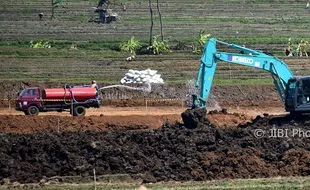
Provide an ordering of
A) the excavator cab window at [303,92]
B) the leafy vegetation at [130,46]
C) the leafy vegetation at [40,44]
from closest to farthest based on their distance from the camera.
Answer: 1. the excavator cab window at [303,92]
2. the leafy vegetation at [130,46]
3. the leafy vegetation at [40,44]

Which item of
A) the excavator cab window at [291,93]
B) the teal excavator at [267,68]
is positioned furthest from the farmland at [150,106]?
the teal excavator at [267,68]

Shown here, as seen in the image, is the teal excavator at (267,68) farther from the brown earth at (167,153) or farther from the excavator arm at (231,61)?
the brown earth at (167,153)

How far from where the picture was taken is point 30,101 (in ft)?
133

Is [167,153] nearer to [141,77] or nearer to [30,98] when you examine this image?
[30,98]

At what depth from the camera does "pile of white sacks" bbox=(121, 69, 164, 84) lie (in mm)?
47344

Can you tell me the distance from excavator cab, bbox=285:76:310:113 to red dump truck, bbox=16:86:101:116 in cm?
1032

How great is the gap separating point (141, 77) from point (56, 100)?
807 cm

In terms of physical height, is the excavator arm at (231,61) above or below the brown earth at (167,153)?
above

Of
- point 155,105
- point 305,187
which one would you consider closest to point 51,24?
point 155,105

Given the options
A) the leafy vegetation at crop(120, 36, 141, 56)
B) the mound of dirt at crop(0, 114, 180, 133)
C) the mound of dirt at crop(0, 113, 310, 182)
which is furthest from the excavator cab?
the leafy vegetation at crop(120, 36, 141, 56)

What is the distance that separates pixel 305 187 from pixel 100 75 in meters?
27.5

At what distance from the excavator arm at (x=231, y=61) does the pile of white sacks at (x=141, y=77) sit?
12.7 meters

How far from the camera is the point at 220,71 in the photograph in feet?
173

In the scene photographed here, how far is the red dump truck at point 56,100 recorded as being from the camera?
132ft
